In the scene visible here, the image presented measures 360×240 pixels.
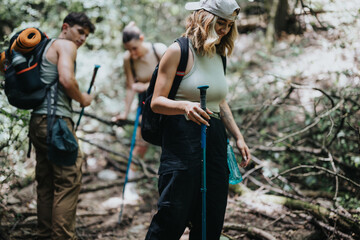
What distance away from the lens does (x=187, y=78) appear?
2.15 m

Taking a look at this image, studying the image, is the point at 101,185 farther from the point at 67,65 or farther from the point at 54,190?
the point at 67,65

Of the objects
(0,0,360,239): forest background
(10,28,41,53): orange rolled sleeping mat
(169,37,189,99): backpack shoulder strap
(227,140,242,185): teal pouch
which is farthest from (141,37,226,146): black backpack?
(0,0,360,239): forest background

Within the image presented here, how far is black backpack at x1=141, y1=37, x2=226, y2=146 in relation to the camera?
210cm

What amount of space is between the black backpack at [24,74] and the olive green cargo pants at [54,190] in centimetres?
22

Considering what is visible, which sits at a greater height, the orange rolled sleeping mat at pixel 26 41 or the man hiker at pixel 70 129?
the orange rolled sleeping mat at pixel 26 41

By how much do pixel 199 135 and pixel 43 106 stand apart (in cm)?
168

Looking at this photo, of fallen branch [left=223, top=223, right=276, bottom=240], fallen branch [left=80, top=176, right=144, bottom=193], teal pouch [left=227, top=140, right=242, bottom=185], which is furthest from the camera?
fallen branch [left=80, top=176, right=144, bottom=193]

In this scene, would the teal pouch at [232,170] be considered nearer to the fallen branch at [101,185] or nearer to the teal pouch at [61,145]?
the teal pouch at [61,145]

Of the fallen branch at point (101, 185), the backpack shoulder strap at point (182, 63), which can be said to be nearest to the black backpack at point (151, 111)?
the backpack shoulder strap at point (182, 63)

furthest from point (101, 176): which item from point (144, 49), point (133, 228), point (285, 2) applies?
point (285, 2)

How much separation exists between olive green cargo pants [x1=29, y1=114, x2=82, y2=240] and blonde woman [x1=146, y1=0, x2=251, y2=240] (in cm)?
123

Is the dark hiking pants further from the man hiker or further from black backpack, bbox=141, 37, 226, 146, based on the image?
the man hiker

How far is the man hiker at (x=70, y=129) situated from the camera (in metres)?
2.96

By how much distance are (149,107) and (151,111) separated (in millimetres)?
35
